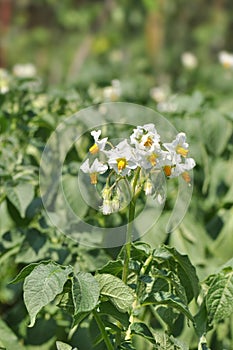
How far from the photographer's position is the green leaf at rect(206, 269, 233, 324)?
150cm

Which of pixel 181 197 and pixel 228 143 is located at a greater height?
pixel 228 143

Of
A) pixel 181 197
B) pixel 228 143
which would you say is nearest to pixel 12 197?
pixel 181 197

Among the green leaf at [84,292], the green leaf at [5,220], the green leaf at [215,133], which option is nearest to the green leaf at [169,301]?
the green leaf at [84,292]

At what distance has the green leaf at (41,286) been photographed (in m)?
1.31

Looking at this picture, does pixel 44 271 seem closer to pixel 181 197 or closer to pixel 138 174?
pixel 138 174

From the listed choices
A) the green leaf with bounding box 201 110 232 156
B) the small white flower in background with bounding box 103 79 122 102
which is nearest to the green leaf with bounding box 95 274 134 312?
the green leaf with bounding box 201 110 232 156

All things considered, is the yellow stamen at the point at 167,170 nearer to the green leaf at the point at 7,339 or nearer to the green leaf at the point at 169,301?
the green leaf at the point at 169,301

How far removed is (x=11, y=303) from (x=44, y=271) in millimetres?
967

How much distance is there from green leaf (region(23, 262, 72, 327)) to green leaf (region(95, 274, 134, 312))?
84mm

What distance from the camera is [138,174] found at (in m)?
1.40

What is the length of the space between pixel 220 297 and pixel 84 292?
0.31 meters

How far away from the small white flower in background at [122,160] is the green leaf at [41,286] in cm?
19

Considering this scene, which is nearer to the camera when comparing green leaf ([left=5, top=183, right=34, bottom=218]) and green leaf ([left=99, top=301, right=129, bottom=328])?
green leaf ([left=99, top=301, right=129, bottom=328])

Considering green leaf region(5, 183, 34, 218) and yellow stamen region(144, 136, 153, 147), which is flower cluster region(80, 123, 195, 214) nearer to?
yellow stamen region(144, 136, 153, 147)
